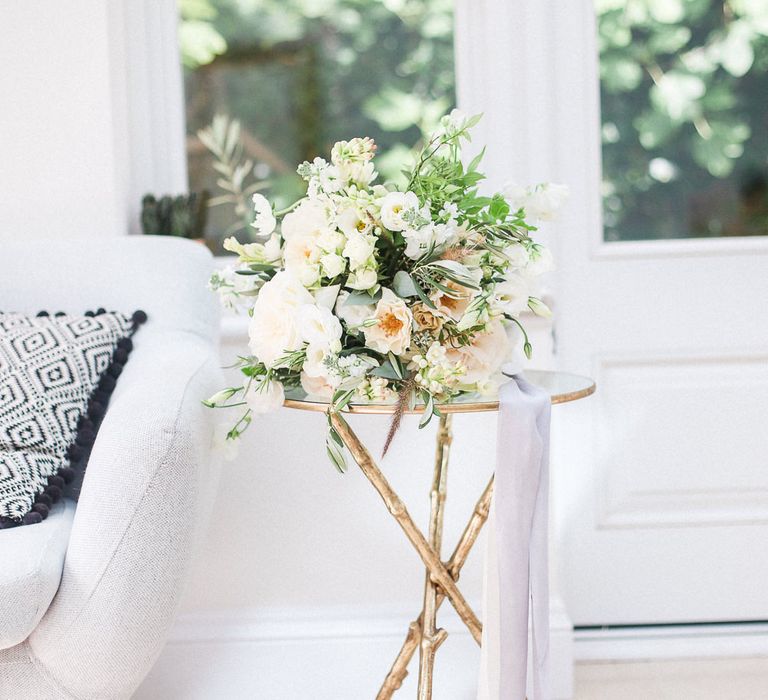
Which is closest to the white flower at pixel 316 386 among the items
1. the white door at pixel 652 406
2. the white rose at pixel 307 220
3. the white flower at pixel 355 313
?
the white flower at pixel 355 313

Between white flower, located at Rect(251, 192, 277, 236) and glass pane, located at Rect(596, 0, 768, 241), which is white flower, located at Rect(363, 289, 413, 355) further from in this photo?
glass pane, located at Rect(596, 0, 768, 241)

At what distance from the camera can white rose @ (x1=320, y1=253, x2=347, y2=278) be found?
1.22 metres

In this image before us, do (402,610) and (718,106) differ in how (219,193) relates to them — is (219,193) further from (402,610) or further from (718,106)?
(718,106)

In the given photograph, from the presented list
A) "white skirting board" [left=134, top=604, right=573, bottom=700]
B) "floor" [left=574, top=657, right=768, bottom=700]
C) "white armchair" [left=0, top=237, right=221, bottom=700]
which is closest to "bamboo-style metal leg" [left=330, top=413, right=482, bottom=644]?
"white armchair" [left=0, top=237, right=221, bottom=700]

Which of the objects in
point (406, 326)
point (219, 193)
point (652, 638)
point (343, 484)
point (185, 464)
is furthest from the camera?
point (219, 193)

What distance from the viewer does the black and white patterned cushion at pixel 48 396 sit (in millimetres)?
1386

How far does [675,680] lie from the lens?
79.0 inches

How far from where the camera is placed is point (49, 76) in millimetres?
2025

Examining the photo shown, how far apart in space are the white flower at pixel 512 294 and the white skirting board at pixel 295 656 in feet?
3.25

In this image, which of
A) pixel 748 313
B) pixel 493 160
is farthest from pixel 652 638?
pixel 493 160

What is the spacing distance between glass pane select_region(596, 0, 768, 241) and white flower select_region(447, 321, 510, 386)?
1.08 meters

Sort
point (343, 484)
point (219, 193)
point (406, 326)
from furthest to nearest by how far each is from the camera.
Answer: point (219, 193) → point (343, 484) → point (406, 326)

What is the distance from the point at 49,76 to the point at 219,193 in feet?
1.64

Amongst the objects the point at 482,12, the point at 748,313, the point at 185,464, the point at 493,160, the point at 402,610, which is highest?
the point at 482,12
